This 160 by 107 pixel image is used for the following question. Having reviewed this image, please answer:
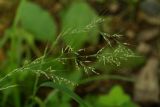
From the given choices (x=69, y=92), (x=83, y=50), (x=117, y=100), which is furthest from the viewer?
(x=83, y=50)

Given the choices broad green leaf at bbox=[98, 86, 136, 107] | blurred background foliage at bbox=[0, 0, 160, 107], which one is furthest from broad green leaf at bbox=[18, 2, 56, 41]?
broad green leaf at bbox=[98, 86, 136, 107]

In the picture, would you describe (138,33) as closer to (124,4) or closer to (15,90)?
(124,4)

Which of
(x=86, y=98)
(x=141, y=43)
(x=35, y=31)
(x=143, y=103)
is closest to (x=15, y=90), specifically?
(x=86, y=98)

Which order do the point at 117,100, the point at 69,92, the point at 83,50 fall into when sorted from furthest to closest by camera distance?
1. the point at 83,50
2. the point at 117,100
3. the point at 69,92

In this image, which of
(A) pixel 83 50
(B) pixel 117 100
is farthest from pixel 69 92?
(A) pixel 83 50

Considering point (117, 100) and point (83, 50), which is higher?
point (83, 50)

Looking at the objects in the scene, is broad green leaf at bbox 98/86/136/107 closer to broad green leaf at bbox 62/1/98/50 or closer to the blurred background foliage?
the blurred background foliage

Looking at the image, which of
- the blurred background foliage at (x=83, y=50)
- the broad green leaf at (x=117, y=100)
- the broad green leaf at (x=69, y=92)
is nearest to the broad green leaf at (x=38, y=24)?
the blurred background foliage at (x=83, y=50)

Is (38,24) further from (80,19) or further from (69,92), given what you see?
(69,92)

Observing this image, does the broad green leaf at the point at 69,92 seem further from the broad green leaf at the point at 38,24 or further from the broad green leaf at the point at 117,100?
the broad green leaf at the point at 38,24
